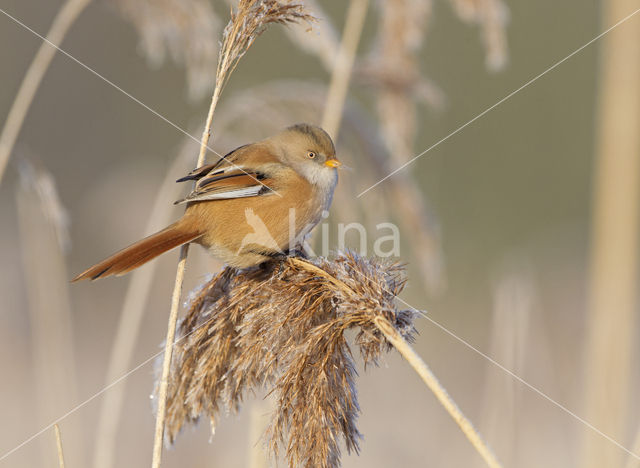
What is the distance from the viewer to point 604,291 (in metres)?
2.60

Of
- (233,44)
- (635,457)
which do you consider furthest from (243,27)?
(635,457)

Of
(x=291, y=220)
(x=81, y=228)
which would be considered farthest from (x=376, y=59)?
(x=81, y=228)

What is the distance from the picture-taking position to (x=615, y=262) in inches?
101

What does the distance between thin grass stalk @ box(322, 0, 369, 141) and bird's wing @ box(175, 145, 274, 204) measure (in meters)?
0.30

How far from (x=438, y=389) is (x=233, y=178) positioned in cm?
131

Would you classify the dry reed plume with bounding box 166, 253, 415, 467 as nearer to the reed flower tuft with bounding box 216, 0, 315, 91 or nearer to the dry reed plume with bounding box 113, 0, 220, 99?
the reed flower tuft with bounding box 216, 0, 315, 91

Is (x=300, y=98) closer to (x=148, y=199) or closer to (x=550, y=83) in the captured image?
(x=148, y=199)

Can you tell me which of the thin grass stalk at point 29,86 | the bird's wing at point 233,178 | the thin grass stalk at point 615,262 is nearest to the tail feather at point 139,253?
the bird's wing at point 233,178

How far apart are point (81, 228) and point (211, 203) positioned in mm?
5957

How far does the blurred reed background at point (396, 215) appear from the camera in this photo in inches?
104

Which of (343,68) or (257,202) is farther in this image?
(343,68)

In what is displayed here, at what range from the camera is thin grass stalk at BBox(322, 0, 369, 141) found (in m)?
2.69

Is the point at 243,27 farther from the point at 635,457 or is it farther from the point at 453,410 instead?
the point at 635,457

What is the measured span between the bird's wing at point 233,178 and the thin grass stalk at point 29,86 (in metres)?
0.54
